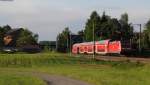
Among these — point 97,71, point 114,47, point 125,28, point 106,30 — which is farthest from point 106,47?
point 125,28

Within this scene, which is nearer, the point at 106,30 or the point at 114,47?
the point at 114,47

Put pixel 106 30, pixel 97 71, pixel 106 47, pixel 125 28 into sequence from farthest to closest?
pixel 125 28
pixel 106 30
pixel 106 47
pixel 97 71

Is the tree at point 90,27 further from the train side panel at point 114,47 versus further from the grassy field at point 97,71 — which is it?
the grassy field at point 97,71

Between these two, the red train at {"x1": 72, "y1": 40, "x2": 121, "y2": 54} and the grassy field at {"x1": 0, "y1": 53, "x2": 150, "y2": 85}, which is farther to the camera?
the red train at {"x1": 72, "y1": 40, "x2": 121, "y2": 54}

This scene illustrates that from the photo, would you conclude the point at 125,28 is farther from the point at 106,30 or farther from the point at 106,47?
the point at 106,47

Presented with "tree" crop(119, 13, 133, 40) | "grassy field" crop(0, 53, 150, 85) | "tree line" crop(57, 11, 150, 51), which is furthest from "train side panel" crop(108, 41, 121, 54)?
"tree" crop(119, 13, 133, 40)

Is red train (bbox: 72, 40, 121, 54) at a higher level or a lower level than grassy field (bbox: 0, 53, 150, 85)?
higher

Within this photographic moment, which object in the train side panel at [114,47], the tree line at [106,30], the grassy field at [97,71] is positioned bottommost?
the grassy field at [97,71]

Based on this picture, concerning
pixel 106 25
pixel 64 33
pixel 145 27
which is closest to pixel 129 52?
pixel 145 27

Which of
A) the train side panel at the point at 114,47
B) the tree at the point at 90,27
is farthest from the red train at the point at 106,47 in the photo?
the tree at the point at 90,27

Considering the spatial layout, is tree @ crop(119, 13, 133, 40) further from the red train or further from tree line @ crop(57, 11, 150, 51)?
the red train

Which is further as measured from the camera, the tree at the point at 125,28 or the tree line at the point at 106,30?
the tree at the point at 125,28

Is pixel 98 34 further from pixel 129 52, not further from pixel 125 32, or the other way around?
pixel 129 52

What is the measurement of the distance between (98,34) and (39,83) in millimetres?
132783
